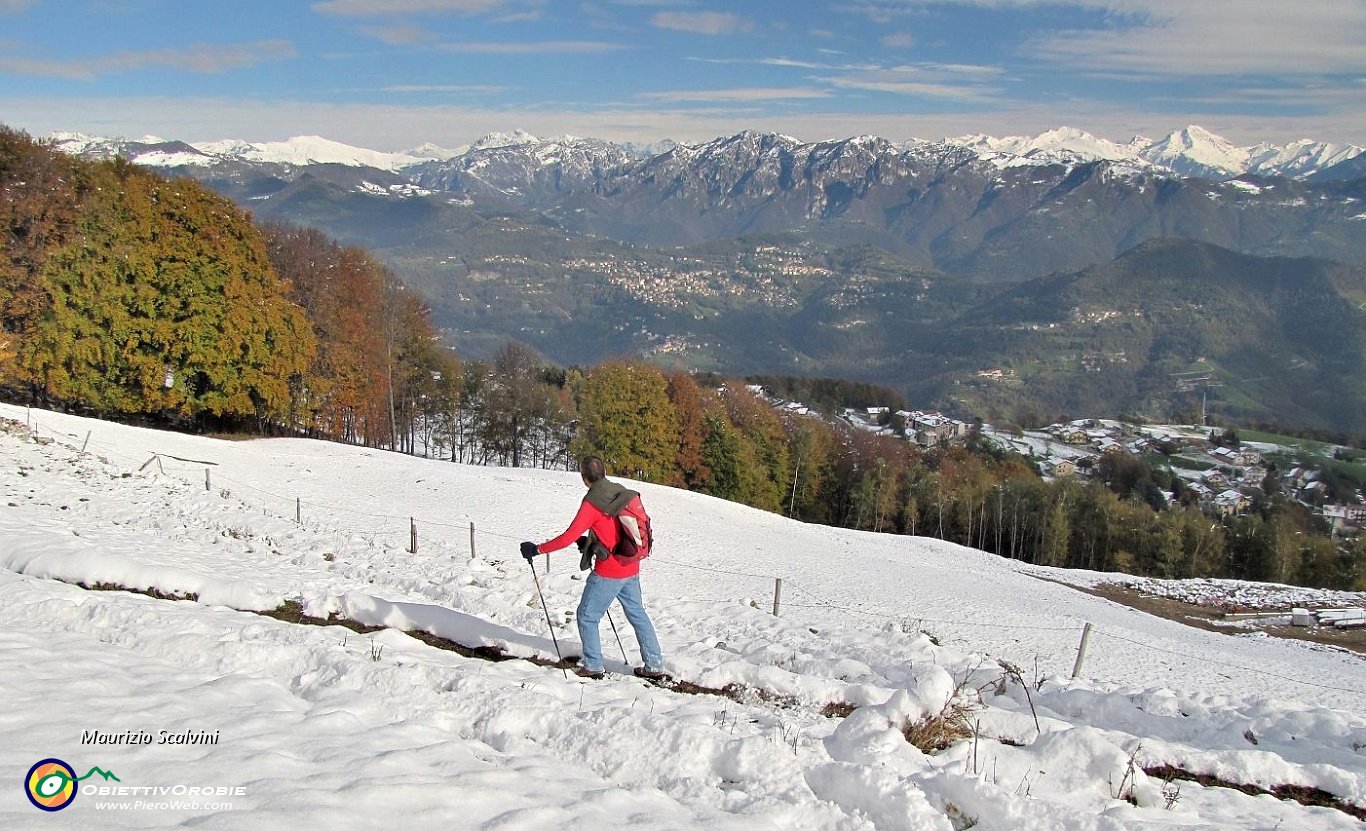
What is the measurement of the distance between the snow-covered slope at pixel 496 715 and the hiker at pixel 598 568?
0.59m

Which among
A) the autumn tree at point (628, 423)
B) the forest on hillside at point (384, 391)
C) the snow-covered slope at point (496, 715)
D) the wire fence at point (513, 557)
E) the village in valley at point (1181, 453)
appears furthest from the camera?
the village in valley at point (1181, 453)

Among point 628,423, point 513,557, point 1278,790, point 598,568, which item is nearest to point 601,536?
point 598,568

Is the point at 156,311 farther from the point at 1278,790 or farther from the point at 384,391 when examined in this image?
the point at 1278,790

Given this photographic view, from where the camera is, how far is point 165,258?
121 ft

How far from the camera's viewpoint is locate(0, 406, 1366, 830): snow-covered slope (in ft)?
16.1

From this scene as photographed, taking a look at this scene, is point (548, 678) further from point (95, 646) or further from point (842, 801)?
point (95, 646)

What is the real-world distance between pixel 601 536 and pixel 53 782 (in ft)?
15.4

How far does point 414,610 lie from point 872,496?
62.0m

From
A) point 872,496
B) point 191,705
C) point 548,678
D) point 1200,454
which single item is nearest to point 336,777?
point 191,705

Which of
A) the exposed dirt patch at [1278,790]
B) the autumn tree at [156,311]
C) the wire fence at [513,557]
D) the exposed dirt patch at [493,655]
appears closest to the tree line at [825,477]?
the autumn tree at [156,311]

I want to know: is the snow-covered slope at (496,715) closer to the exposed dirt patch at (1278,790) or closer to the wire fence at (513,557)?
the exposed dirt patch at (1278,790)

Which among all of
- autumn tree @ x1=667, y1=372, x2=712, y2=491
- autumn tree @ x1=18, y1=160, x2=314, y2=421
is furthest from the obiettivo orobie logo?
autumn tree @ x1=667, y1=372, x2=712, y2=491

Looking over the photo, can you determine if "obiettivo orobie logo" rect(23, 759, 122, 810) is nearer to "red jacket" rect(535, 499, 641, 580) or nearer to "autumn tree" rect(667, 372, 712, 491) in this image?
"red jacket" rect(535, 499, 641, 580)

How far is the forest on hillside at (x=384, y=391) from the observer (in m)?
35.7
